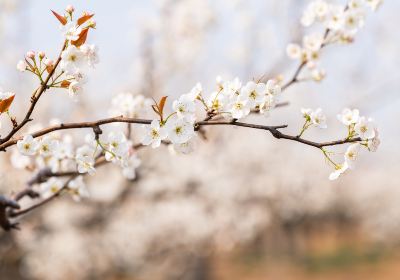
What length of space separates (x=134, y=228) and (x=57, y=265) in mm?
1868

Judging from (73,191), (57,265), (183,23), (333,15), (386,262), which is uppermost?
(386,262)

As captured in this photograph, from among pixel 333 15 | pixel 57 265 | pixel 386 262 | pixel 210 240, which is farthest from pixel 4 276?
pixel 386 262

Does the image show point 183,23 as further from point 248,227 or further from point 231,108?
point 231,108

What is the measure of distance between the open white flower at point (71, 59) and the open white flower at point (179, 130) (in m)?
0.34

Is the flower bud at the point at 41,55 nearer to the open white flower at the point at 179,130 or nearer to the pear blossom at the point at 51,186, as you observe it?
the open white flower at the point at 179,130

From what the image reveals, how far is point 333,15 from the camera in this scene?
116 inches

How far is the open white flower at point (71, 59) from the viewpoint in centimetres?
167

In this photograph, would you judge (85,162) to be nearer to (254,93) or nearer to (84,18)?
(84,18)

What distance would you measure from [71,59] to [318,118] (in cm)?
87

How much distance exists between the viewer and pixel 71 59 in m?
1.69

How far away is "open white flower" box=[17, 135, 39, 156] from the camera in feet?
5.80

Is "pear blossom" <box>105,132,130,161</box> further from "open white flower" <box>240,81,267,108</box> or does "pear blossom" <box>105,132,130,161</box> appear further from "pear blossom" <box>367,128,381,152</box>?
"pear blossom" <box>367,128,381,152</box>

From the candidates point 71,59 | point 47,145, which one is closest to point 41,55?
point 71,59

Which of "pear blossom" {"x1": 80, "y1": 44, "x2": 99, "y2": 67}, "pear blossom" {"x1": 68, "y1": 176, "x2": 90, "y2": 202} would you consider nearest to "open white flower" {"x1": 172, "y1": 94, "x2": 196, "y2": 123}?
"pear blossom" {"x1": 80, "y1": 44, "x2": 99, "y2": 67}
